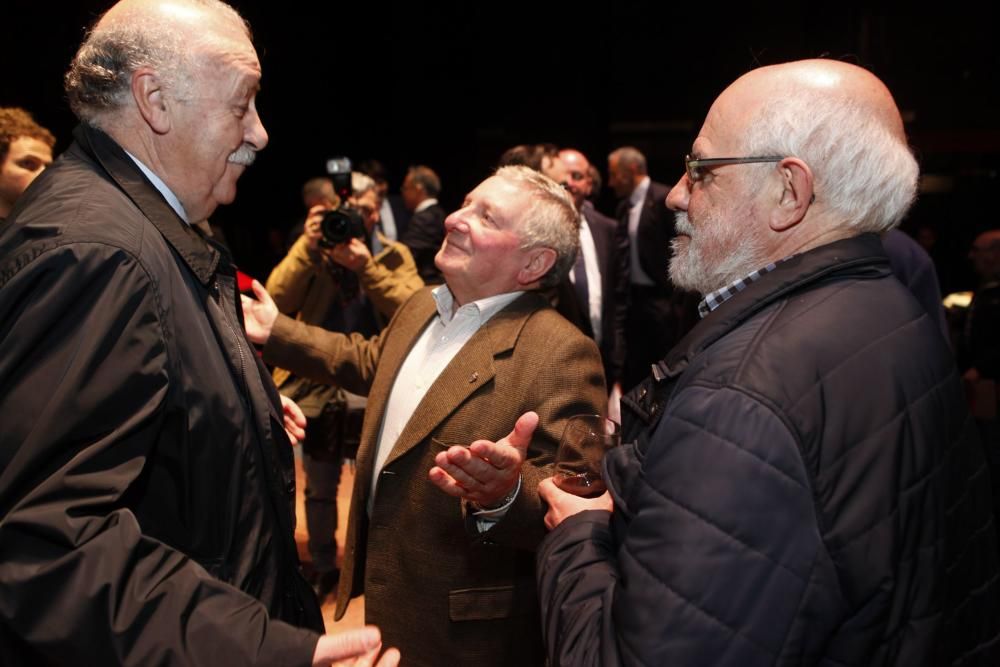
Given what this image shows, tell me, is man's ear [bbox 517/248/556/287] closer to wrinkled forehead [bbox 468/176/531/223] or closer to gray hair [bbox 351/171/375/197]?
wrinkled forehead [bbox 468/176/531/223]

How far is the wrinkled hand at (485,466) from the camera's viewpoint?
139cm

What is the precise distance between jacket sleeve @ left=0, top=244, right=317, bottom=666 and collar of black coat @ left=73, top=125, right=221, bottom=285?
0.17 m

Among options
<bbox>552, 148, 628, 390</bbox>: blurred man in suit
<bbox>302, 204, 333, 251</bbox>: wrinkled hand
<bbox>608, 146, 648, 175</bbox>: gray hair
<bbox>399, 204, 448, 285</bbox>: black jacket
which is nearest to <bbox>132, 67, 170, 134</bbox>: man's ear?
<bbox>302, 204, 333, 251</bbox>: wrinkled hand

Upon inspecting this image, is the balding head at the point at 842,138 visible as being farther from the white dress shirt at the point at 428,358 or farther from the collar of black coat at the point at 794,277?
the white dress shirt at the point at 428,358

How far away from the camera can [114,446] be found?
3.38ft

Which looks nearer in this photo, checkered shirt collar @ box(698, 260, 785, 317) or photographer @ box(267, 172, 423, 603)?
checkered shirt collar @ box(698, 260, 785, 317)

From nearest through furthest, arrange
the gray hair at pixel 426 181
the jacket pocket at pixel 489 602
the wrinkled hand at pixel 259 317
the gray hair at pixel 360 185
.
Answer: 1. the jacket pocket at pixel 489 602
2. the wrinkled hand at pixel 259 317
3. the gray hair at pixel 360 185
4. the gray hair at pixel 426 181

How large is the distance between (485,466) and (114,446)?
0.63 meters

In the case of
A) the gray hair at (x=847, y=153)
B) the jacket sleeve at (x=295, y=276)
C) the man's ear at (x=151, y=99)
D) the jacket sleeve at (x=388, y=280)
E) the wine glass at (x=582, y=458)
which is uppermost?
the gray hair at (x=847, y=153)

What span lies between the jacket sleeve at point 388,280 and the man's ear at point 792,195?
1892 millimetres

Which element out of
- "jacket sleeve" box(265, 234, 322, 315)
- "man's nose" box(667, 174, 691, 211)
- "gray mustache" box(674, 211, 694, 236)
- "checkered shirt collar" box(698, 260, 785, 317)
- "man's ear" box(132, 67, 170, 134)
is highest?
"man's ear" box(132, 67, 170, 134)

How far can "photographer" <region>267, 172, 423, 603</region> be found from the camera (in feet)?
9.71

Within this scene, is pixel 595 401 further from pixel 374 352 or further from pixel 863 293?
pixel 863 293

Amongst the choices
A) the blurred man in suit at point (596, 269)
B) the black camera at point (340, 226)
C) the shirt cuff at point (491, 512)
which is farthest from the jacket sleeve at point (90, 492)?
the blurred man in suit at point (596, 269)
